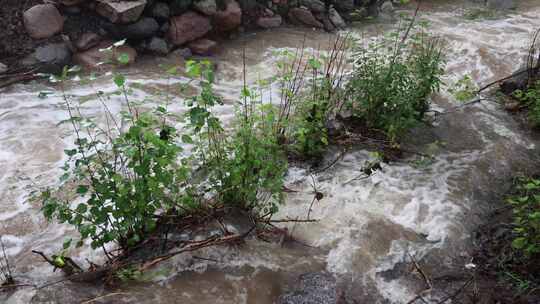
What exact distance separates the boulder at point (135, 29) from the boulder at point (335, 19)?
11.5 ft

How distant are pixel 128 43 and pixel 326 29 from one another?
3754 mm

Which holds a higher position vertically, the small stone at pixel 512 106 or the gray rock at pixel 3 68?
the gray rock at pixel 3 68

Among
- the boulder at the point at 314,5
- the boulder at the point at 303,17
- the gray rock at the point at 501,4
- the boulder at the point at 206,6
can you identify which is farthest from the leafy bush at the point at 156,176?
the gray rock at the point at 501,4

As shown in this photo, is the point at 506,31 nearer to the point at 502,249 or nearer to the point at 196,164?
the point at 502,249

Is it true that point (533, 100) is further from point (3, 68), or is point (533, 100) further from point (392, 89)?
point (3, 68)

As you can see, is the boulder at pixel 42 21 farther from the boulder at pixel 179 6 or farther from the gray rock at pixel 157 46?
the boulder at pixel 179 6

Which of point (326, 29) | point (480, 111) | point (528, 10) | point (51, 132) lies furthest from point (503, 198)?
point (528, 10)

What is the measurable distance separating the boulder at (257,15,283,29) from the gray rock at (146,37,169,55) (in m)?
1.99

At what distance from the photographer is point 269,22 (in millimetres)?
7984

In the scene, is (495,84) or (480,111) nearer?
(480,111)

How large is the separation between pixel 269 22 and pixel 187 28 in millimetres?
1763

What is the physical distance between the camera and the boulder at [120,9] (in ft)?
20.4

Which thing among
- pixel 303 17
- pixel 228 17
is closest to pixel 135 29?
pixel 228 17

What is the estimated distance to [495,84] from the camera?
628 centimetres
